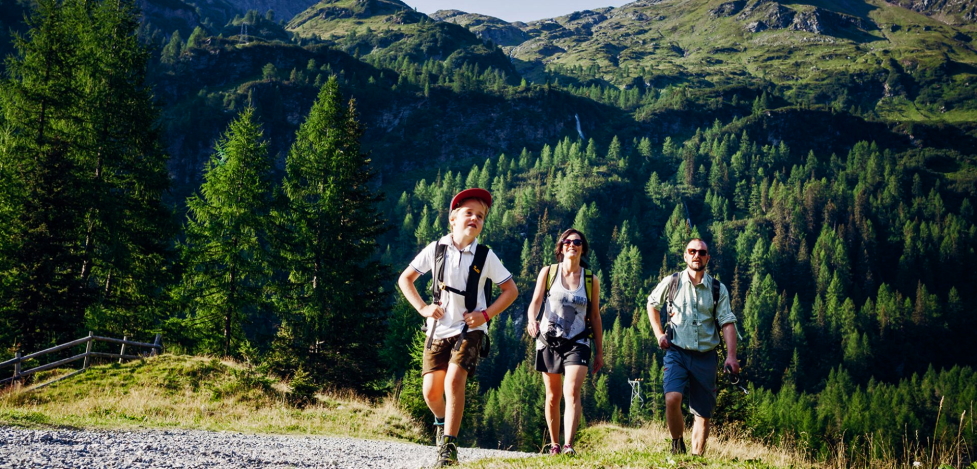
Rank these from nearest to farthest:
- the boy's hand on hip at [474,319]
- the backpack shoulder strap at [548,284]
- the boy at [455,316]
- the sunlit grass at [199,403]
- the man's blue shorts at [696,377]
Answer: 1. the boy's hand on hip at [474,319]
2. the boy at [455,316]
3. the man's blue shorts at [696,377]
4. the backpack shoulder strap at [548,284]
5. the sunlit grass at [199,403]

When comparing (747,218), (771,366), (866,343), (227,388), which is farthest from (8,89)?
(747,218)

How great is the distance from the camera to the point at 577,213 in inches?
5960

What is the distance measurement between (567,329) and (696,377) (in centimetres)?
135

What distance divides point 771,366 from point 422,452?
12232 cm

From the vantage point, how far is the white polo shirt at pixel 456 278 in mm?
5363

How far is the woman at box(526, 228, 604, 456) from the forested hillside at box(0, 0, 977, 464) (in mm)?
2464

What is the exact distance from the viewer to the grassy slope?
9.66 m

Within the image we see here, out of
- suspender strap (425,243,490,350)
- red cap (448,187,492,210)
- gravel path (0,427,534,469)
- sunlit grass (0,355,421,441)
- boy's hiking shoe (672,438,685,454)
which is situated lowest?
sunlit grass (0,355,421,441)

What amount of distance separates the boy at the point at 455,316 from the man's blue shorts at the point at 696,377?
6.39ft

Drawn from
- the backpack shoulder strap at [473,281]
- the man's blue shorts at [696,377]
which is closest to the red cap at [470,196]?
the backpack shoulder strap at [473,281]

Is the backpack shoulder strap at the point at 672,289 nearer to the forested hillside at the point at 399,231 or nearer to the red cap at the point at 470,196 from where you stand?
the forested hillside at the point at 399,231

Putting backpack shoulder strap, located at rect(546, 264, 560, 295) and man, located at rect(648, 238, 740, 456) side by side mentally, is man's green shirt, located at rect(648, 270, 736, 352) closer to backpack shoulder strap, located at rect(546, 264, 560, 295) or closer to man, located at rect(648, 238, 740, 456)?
man, located at rect(648, 238, 740, 456)

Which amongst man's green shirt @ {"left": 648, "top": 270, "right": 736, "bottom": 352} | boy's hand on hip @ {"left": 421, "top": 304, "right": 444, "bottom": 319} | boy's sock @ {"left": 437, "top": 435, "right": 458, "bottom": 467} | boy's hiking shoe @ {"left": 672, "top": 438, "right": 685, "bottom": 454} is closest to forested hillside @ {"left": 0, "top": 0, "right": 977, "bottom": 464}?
boy's hiking shoe @ {"left": 672, "top": 438, "right": 685, "bottom": 454}

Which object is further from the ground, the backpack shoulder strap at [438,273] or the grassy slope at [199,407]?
the backpack shoulder strap at [438,273]
